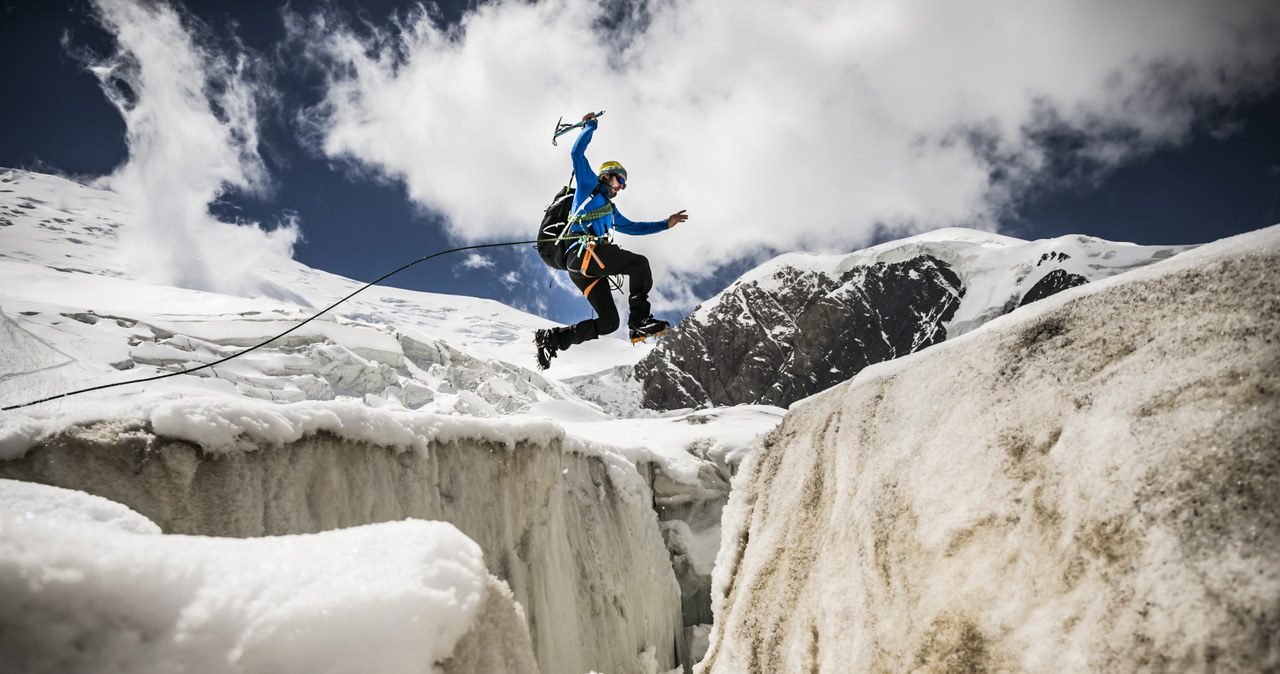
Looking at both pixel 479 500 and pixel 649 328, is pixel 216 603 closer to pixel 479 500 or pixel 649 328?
pixel 649 328

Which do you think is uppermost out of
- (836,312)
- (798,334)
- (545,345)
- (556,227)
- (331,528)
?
(836,312)

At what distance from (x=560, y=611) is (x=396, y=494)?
3.61m

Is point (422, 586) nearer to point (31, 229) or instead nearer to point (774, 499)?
point (774, 499)

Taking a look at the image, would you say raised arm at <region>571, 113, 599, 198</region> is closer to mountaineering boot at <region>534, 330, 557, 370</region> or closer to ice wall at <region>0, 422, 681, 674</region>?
mountaineering boot at <region>534, 330, 557, 370</region>

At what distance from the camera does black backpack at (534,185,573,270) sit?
19.0 feet

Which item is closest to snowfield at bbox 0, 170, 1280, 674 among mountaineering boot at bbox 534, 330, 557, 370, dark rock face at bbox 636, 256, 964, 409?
mountaineering boot at bbox 534, 330, 557, 370

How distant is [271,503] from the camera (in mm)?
4660

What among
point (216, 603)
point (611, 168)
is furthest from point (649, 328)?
point (216, 603)

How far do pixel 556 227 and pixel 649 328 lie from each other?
148 cm

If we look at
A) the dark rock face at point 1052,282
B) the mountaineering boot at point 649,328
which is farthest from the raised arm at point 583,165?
the dark rock face at point 1052,282

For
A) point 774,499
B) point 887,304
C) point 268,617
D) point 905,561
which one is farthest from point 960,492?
point 887,304

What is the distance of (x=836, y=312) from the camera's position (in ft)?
→ 199

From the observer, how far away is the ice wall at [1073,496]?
139 centimetres

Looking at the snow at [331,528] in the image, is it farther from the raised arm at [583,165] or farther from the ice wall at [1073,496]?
the raised arm at [583,165]
